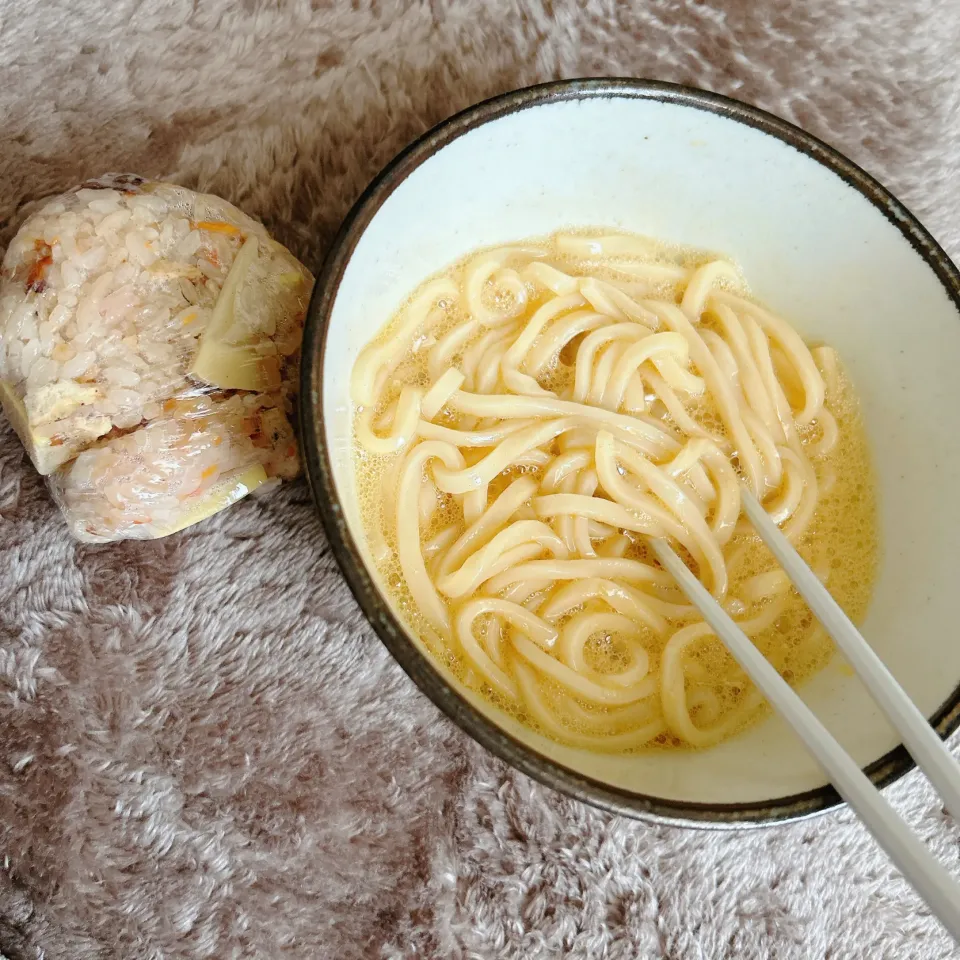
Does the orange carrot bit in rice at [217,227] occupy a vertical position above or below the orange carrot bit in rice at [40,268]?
above

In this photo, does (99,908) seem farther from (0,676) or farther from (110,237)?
(110,237)

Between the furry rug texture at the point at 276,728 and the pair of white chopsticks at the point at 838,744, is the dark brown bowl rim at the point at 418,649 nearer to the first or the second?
the pair of white chopsticks at the point at 838,744

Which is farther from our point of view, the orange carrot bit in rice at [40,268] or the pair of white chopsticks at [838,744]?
the orange carrot bit in rice at [40,268]

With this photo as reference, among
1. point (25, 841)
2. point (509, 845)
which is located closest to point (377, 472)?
point (509, 845)

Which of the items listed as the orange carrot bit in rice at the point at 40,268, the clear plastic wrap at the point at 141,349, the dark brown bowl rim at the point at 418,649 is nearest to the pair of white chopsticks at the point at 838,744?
the dark brown bowl rim at the point at 418,649

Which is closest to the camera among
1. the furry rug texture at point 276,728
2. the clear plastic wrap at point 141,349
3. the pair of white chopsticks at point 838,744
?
the pair of white chopsticks at point 838,744

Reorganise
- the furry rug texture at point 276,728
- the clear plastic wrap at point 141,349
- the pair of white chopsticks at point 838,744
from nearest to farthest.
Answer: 1. the pair of white chopsticks at point 838,744
2. the clear plastic wrap at point 141,349
3. the furry rug texture at point 276,728
